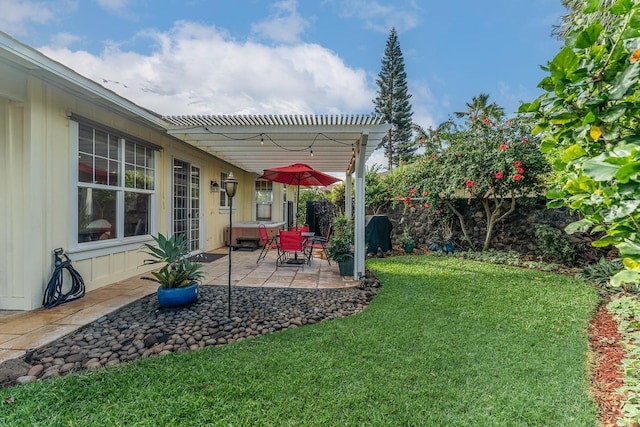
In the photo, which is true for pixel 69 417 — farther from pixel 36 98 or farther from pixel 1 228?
pixel 36 98

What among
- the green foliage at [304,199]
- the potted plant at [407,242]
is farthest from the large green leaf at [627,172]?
the green foliage at [304,199]

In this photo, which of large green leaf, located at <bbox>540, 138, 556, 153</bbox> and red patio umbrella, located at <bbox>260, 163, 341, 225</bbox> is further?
red patio umbrella, located at <bbox>260, 163, 341, 225</bbox>

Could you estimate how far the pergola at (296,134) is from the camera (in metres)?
4.97

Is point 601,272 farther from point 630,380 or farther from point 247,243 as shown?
point 247,243

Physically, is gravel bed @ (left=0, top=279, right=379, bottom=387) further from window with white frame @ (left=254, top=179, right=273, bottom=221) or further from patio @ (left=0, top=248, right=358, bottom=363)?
window with white frame @ (left=254, top=179, right=273, bottom=221)

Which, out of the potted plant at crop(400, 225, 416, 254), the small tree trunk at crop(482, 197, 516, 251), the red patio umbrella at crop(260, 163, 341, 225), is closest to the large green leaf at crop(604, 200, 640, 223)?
the red patio umbrella at crop(260, 163, 341, 225)

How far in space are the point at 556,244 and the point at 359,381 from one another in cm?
647

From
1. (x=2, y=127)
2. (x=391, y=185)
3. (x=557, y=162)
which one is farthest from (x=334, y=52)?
(x=557, y=162)

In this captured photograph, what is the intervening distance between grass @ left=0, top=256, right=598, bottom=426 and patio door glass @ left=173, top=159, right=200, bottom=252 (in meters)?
4.73

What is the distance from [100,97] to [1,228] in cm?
203

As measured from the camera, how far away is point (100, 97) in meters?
4.05

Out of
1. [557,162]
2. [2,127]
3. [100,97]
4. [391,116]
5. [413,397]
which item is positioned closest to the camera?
[557,162]

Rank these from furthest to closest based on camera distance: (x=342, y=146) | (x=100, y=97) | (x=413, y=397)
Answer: (x=342, y=146), (x=100, y=97), (x=413, y=397)

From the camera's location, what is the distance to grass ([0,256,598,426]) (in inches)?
73.9
